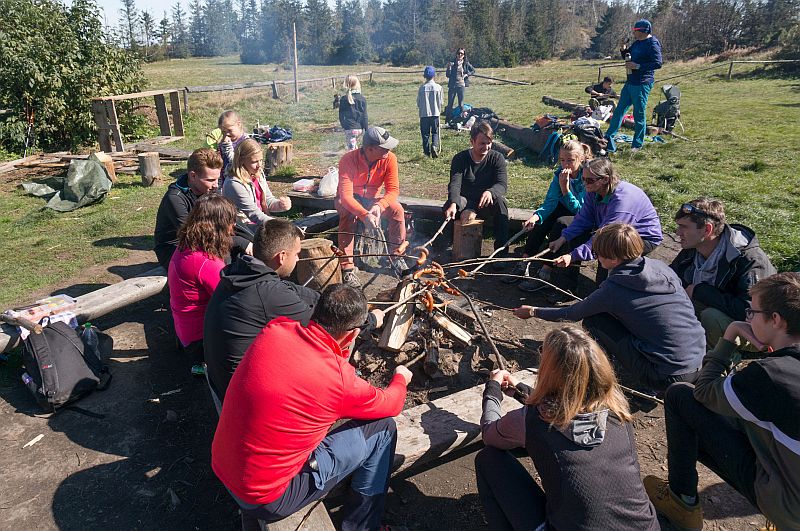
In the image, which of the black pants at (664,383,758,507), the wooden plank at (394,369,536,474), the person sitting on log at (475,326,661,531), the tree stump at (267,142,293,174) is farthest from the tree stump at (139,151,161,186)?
the black pants at (664,383,758,507)

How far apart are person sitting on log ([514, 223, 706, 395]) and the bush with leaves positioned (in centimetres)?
1185

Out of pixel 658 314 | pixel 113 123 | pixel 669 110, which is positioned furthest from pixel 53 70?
pixel 669 110

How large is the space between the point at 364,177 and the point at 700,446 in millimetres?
3998

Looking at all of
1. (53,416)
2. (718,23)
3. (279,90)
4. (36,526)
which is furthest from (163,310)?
(718,23)

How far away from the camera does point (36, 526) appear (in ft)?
8.54

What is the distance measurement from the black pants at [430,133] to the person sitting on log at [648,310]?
25.3 feet

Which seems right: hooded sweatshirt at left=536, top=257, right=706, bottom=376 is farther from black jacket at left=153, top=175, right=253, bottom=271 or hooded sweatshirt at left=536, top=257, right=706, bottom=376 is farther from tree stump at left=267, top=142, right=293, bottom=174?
tree stump at left=267, top=142, right=293, bottom=174

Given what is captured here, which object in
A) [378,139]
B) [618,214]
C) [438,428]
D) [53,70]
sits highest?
[53,70]

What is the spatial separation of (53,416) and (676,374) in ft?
13.0

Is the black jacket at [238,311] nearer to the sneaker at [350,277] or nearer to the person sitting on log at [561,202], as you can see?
the sneaker at [350,277]

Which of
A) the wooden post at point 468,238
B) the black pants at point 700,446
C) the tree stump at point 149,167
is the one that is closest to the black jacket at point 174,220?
the wooden post at point 468,238

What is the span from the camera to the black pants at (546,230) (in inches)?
200

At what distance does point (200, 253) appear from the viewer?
339cm

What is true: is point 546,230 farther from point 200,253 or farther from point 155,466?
point 155,466
